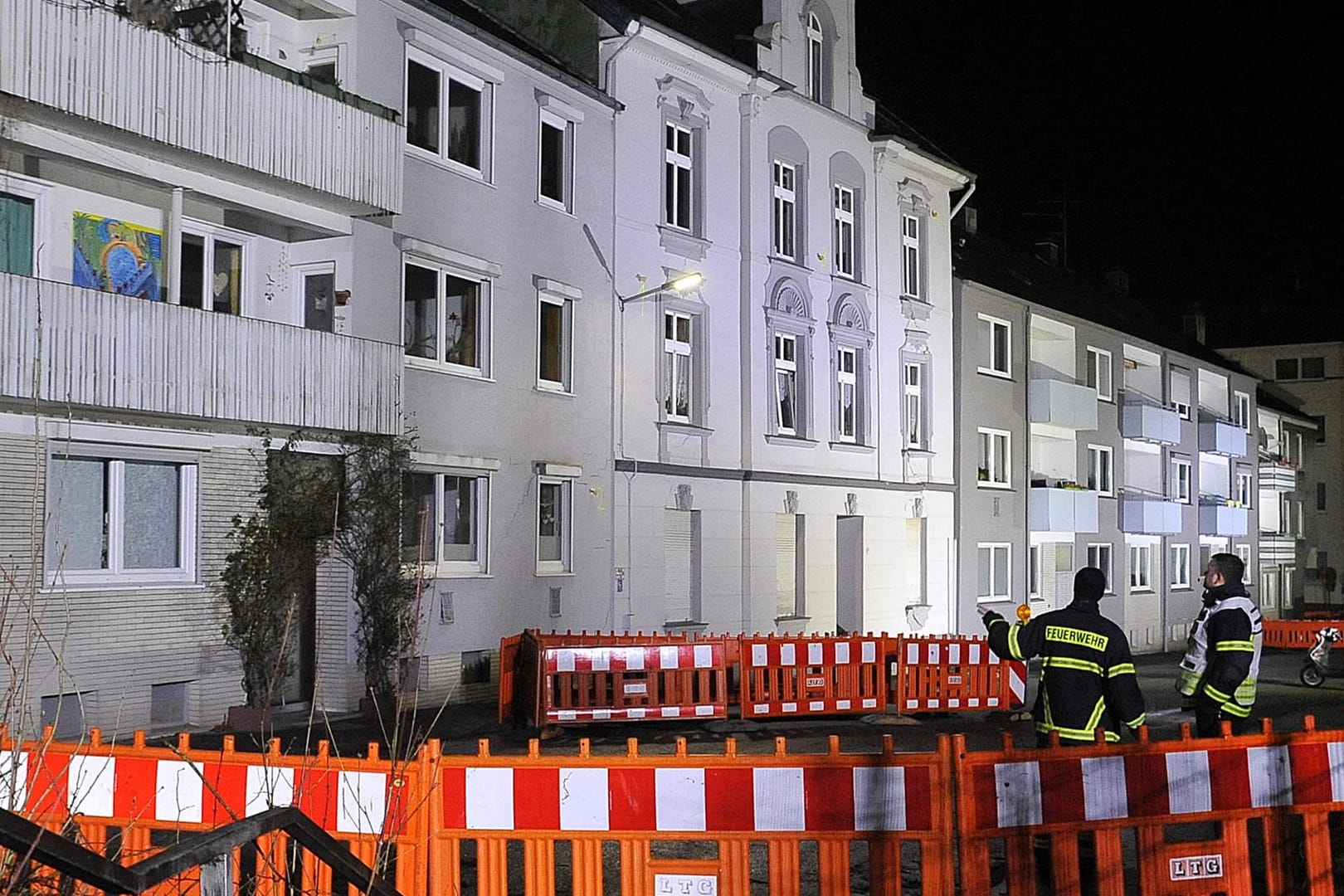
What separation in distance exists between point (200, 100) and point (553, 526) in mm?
9404

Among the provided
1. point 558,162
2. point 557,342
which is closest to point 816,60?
point 558,162

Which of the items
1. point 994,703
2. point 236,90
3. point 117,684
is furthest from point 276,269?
point 994,703

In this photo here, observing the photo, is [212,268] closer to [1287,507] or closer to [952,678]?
[952,678]

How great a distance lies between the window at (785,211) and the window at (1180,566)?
2570 cm

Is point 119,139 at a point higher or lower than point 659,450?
higher

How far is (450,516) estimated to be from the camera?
22.2m

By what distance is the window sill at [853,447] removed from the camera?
32000 millimetres

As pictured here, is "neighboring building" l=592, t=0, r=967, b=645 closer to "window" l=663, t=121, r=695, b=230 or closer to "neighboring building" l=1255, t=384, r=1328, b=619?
"window" l=663, t=121, r=695, b=230

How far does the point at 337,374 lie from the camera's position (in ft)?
63.2

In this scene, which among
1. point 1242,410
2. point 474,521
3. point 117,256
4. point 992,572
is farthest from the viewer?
point 1242,410

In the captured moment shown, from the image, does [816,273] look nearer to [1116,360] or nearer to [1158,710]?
[1158,710]

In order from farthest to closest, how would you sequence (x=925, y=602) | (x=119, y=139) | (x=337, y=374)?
(x=925, y=602) < (x=337, y=374) < (x=119, y=139)

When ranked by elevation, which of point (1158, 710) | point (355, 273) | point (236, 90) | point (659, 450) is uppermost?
point (236, 90)

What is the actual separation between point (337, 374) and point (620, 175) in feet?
27.4
